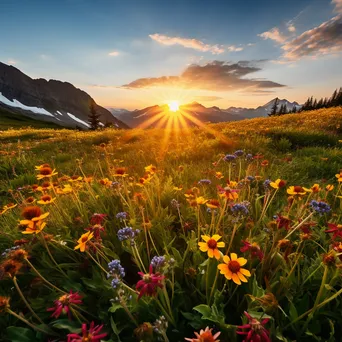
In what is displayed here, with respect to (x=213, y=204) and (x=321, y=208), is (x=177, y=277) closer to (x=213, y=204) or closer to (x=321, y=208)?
(x=213, y=204)

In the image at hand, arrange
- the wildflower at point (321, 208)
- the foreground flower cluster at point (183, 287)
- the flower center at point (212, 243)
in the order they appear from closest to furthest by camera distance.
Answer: the foreground flower cluster at point (183, 287)
the flower center at point (212, 243)
the wildflower at point (321, 208)

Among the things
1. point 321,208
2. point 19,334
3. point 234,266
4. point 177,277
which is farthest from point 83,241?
point 321,208

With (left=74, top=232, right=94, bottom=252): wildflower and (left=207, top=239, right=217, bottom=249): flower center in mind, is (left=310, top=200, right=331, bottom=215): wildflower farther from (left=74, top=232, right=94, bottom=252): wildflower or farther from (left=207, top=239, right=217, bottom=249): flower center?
(left=74, top=232, right=94, bottom=252): wildflower

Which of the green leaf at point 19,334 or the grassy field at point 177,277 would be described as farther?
the green leaf at point 19,334

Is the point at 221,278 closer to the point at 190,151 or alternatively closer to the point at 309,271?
the point at 309,271

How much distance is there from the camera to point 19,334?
1677 mm

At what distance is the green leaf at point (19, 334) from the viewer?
1660 mm

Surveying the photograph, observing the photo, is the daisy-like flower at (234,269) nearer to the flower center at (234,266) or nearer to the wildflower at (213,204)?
the flower center at (234,266)

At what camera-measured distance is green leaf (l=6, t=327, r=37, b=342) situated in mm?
1660

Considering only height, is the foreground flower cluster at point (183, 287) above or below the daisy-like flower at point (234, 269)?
below

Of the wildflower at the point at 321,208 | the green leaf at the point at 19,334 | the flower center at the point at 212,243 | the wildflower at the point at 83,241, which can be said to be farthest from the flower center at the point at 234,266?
the green leaf at the point at 19,334

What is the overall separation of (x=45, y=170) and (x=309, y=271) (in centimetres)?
283

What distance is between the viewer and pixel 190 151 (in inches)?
263

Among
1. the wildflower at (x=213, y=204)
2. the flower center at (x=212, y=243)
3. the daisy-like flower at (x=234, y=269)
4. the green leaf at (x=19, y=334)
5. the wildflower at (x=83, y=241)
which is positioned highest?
the wildflower at (x=213, y=204)
